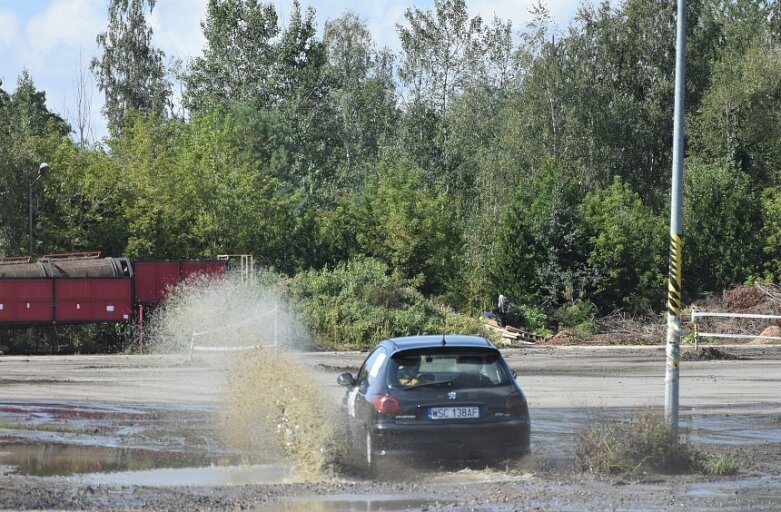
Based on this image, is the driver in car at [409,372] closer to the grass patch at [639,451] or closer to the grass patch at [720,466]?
the grass patch at [639,451]

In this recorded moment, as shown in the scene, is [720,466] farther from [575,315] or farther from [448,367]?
[575,315]

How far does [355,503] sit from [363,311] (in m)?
27.1

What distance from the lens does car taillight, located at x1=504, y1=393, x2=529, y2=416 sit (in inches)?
483

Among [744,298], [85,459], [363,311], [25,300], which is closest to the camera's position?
[85,459]

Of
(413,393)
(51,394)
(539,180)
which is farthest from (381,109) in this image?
(413,393)

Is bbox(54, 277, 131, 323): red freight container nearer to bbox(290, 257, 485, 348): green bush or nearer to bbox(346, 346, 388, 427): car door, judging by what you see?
bbox(290, 257, 485, 348): green bush

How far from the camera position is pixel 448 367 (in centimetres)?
1265

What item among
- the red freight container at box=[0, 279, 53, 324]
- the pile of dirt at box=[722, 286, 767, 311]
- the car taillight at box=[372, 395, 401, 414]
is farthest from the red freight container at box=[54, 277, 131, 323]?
the car taillight at box=[372, 395, 401, 414]

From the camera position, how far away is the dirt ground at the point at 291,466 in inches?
421

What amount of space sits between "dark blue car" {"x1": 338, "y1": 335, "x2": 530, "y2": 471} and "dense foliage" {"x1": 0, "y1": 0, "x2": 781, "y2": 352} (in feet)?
80.2

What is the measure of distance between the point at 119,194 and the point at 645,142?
30.6 m

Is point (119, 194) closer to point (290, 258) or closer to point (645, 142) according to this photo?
point (290, 258)

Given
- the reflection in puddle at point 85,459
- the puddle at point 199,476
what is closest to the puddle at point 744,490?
the puddle at point 199,476

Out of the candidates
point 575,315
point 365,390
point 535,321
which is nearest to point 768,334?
point 575,315
